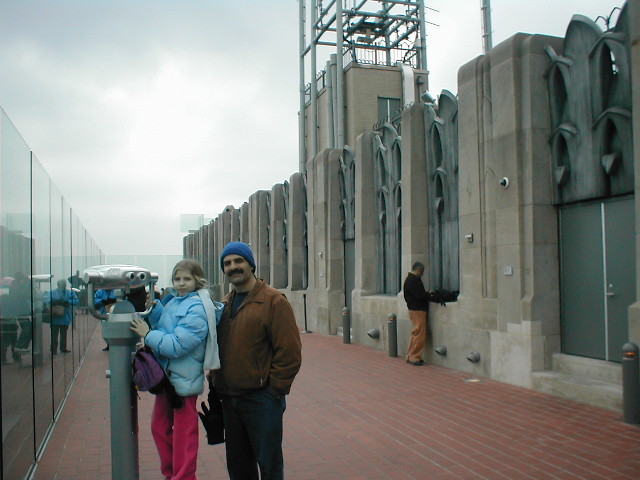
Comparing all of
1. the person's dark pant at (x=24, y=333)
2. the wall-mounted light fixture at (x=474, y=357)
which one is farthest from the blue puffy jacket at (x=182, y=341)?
the wall-mounted light fixture at (x=474, y=357)

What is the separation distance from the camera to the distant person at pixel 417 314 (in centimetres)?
1095

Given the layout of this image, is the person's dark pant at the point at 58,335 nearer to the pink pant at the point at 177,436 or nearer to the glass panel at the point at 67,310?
the glass panel at the point at 67,310

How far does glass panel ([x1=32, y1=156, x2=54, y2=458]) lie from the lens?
5.46 meters

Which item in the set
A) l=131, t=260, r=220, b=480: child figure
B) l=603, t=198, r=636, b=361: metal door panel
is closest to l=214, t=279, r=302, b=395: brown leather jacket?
l=131, t=260, r=220, b=480: child figure

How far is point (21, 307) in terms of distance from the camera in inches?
180

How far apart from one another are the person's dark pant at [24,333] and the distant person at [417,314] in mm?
7385

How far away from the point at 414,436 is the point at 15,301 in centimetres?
409

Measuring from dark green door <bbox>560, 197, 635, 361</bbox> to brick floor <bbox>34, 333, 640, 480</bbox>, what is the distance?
1037mm

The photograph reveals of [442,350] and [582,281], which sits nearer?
[582,281]

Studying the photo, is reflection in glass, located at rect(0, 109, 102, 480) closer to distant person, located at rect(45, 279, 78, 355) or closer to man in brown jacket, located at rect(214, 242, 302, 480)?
distant person, located at rect(45, 279, 78, 355)

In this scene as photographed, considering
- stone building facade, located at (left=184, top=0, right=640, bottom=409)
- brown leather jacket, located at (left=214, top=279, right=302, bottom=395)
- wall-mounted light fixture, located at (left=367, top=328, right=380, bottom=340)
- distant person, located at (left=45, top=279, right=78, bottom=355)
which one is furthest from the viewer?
wall-mounted light fixture, located at (left=367, top=328, right=380, bottom=340)

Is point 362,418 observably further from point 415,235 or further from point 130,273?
point 415,235

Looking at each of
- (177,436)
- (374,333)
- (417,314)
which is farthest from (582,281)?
(177,436)

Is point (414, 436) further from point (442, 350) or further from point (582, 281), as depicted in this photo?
point (442, 350)
